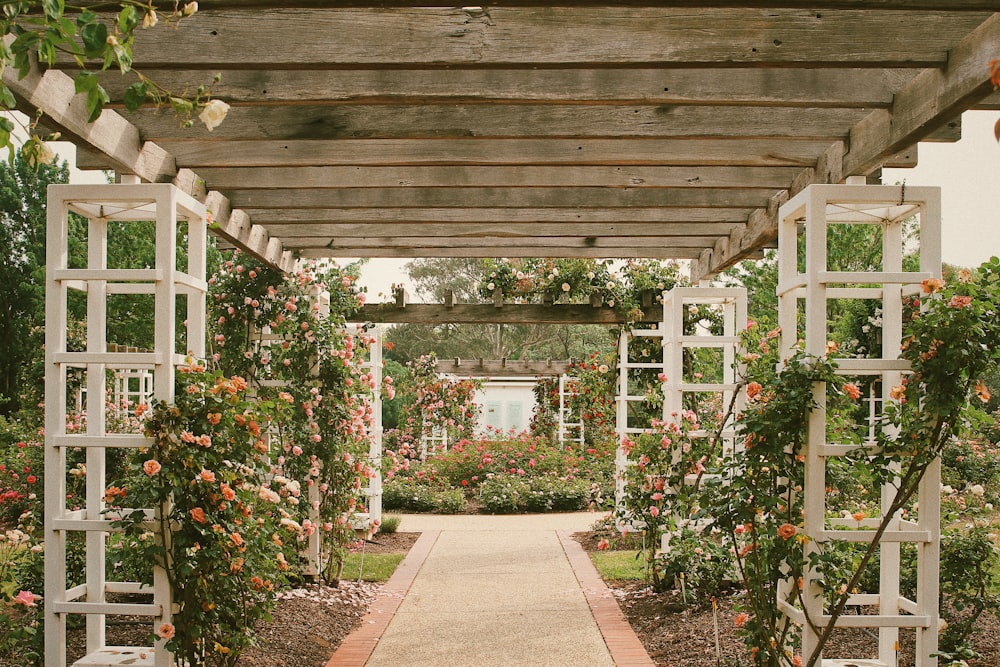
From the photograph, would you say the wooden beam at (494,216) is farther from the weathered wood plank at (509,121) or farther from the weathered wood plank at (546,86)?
the weathered wood plank at (546,86)

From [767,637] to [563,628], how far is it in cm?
212

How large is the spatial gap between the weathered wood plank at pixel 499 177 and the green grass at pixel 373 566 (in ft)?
11.3

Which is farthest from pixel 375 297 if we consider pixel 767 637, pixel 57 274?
pixel 767 637

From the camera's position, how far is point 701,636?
16.3ft

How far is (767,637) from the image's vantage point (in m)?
3.57

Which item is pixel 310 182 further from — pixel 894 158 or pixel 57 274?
pixel 894 158

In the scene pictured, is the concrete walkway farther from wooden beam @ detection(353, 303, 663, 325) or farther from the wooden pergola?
the wooden pergola

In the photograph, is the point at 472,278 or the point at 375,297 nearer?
the point at 375,297

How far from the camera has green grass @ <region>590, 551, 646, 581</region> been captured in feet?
23.3

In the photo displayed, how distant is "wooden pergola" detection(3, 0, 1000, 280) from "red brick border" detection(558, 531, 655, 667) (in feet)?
8.38

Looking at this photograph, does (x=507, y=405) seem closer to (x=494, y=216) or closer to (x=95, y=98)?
(x=494, y=216)

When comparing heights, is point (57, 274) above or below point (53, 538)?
above

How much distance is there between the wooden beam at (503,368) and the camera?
15.1 meters

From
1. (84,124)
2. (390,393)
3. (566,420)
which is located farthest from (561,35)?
(566,420)
